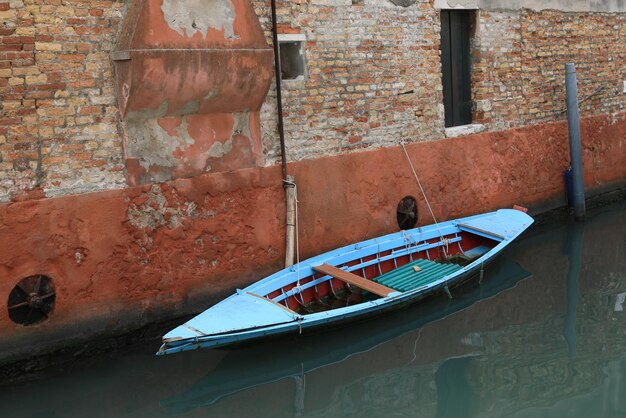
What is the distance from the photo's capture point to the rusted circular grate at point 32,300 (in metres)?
5.73

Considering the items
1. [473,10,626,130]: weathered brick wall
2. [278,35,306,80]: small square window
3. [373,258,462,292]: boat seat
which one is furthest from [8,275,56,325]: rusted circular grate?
[473,10,626,130]: weathered brick wall

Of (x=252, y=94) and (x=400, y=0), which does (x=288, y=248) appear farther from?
(x=400, y=0)

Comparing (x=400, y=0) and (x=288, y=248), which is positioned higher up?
(x=400, y=0)

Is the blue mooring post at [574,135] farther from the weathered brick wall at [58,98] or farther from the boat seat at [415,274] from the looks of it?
the weathered brick wall at [58,98]

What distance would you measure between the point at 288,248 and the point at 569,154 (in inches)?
206

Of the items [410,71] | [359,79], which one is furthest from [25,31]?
[410,71]

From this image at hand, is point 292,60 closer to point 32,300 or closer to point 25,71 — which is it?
point 25,71

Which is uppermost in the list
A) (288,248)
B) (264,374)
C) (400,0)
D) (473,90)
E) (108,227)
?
(400,0)

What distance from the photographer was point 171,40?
620 cm

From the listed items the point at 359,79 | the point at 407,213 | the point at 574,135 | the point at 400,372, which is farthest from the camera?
the point at 574,135

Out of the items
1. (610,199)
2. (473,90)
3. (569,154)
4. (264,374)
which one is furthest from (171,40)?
(610,199)

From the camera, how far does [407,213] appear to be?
8461 millimetres

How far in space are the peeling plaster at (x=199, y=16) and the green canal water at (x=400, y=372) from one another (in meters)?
2.72

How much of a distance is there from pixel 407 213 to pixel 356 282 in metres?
1.99
